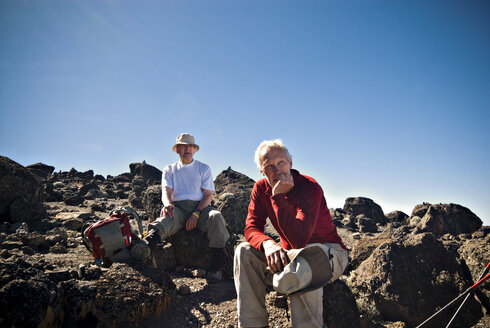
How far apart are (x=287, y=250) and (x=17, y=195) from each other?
30.2 ft

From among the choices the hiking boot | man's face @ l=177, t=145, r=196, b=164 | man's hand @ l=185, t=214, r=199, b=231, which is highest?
man's face @ l=177, t=145, r=196, b=164

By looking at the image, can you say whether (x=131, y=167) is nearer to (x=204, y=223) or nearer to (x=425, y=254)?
(x=204, y=223)

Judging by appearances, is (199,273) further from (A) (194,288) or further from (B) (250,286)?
(B) (250,286)

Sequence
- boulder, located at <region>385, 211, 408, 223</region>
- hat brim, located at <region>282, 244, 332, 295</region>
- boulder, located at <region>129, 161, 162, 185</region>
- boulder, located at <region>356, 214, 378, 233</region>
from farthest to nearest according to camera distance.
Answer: boulder, located at <region>129, 161, 162, 185</region> < boulder, located at <region>385, 211, 408, 223</region> < boulder, located at <region>356, 214, 378, 233</region> < hat brim, located at <region>282, 244, 332, 295</region>

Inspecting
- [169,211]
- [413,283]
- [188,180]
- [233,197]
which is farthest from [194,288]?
[233,197]

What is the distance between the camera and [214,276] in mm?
4445

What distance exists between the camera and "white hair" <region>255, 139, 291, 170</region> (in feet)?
10.2

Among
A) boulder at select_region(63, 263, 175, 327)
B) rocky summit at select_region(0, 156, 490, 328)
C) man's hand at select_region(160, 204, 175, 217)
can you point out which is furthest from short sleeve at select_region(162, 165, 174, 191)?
boulder at select_region(63, 263, 175, 327)

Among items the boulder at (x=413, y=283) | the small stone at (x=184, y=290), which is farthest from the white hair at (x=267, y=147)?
the boulder at (x=413, y=283)

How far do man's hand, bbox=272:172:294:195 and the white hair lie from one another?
12.5 inches

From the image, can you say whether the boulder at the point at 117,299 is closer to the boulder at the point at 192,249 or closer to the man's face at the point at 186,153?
the boulder at the point at 192,249

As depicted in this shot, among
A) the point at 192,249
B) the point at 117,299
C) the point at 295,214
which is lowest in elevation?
the point at 117,299

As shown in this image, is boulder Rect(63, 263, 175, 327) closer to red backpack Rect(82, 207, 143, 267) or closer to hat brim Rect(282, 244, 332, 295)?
red backpack Rect(82, 207, 143, 267)

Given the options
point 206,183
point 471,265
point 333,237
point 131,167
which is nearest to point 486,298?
point 471,265
